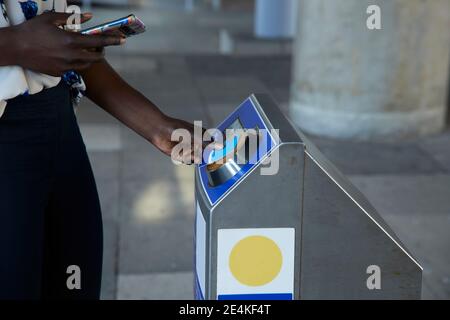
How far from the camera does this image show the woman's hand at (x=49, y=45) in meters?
1.57

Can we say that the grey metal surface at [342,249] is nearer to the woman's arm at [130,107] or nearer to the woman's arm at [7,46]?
the woman's arm at [130,107]

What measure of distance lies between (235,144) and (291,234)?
10.3 inches

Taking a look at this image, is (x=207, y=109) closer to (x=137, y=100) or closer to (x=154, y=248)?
(x=154, y=248)

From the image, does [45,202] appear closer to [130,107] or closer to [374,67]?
[130,107]

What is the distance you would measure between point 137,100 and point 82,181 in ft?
0.84

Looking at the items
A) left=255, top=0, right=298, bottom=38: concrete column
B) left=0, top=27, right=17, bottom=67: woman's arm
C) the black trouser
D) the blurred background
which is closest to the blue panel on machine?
the black trouser

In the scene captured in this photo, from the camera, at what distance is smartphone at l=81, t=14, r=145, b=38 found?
165cm

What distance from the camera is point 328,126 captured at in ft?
21.4

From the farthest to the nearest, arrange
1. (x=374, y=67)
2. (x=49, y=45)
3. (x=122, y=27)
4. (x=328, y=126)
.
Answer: (x=328, y=126)
(x=374, y=67)
(x=122, y=27)
(x=49, y=45)

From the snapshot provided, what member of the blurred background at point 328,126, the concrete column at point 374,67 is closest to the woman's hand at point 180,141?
the blurred background at point 328,126

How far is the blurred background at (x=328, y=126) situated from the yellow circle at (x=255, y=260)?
2.01 metres

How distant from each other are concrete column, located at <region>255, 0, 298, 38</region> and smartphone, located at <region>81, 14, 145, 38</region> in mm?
9831

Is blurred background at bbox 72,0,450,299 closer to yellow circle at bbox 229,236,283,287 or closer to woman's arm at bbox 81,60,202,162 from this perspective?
woman's arm at bbox 81,60,202,162

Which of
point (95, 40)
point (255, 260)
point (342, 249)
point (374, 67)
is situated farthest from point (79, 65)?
point (374, 67)
